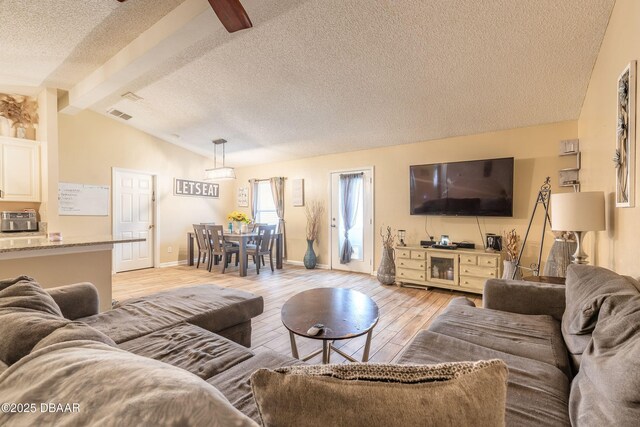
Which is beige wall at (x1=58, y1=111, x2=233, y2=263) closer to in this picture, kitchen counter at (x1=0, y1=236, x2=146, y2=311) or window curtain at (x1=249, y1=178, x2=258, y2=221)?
window curtain at (x1=249, y1=178, x2=258, y2=221)

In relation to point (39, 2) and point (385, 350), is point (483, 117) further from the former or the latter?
point (39, 2)

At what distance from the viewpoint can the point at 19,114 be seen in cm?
406

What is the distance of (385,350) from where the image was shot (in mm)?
2373

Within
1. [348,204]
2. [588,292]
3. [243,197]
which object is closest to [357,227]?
[348,204]

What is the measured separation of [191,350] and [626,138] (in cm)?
279

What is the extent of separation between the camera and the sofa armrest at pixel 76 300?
5.73 feet

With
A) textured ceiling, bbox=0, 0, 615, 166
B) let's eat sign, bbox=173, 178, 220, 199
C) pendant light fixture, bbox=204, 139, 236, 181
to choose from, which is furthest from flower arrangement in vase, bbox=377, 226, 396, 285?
let's eat sign, bbox=173, 178, 220, 199

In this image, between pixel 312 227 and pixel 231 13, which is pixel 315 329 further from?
pixel 312 227

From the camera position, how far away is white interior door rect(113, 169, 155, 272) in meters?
5.31

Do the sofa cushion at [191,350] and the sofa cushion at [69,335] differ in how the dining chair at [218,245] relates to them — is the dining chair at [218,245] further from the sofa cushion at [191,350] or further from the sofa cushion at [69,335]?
the sofa cushion at [69,335]

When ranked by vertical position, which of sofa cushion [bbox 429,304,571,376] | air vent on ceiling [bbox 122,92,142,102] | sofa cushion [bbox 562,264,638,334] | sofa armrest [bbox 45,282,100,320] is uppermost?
air vent on ceiling [bbox 122,92,142,102]

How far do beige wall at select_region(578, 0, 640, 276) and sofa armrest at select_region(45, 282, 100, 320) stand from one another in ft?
11.0

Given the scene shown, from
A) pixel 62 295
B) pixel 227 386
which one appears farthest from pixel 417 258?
→ pixel 62 295

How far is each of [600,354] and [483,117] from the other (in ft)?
11.3
